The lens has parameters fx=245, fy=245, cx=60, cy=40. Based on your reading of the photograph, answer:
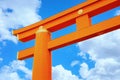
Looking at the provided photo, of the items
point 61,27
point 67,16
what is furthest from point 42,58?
point 67,16

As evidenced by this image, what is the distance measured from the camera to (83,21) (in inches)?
130

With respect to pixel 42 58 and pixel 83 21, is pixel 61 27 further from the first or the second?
pixel 42 58

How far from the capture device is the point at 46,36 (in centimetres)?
350

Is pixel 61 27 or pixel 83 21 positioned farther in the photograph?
pixel 61 27

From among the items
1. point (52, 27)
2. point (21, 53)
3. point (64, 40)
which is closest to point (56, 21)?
point (52, 27)

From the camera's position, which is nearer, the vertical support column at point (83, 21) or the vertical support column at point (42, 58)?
the vertical support column at point (42, 58)

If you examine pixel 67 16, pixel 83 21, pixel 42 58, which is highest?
pixel 67 16

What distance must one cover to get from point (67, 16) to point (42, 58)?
72 centimetres

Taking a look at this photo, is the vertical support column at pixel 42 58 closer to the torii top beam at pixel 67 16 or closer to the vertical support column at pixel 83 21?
the torii top beam at pixel 67 16

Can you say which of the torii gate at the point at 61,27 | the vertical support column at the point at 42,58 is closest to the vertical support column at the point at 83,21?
the torii gate at the point at 61,27

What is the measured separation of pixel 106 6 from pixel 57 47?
0.85 m

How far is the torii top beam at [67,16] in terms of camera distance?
10.6ft

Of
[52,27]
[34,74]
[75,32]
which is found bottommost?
[34,74]

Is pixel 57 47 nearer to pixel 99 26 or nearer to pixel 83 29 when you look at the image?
pixel 83 29
